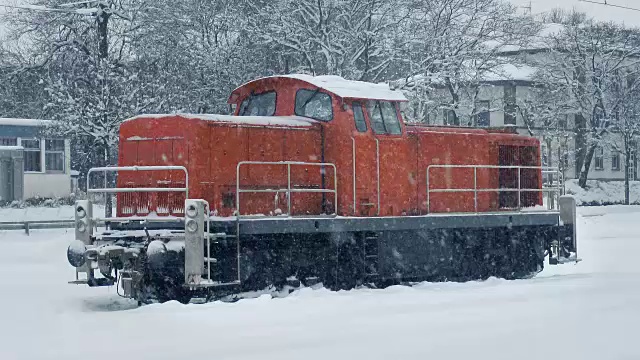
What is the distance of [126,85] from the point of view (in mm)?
28719

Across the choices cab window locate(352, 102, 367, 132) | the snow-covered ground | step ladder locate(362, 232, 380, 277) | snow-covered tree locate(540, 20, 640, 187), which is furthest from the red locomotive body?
snow-covered tree locate(540, 20, 640, 187)

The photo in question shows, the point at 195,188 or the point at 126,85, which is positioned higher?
the point at 126,85

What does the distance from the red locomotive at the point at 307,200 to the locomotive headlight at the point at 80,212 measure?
0.03 metres

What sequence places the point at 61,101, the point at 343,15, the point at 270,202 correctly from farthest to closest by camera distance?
1. the point at 343,15
2. the point at 61,101
3. the point at 270,202

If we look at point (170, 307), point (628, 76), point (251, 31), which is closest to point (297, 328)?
point (170, 307)

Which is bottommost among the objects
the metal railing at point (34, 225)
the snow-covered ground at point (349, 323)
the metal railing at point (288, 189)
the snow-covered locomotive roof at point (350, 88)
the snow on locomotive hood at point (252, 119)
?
the snow-covered ground at point (349, 323)

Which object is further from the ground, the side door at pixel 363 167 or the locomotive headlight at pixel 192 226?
the side door at pixel 363 167

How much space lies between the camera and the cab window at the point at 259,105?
48.1 ft

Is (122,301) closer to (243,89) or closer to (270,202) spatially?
(270,202)

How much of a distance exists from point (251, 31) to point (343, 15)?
3115mm

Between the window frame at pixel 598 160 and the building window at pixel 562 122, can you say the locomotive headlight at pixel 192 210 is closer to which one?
the building window at pixel 562 122

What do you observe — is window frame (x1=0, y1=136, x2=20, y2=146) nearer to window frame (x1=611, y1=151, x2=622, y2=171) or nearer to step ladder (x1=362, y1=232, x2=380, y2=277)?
step ladder (x1=362, y1=232, x2=380, y2=277)

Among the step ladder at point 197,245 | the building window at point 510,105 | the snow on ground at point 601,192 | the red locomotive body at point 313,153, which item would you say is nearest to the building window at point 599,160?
the snow on ground at point 601,192

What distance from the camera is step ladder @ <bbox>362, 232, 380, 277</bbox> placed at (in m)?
14.2
